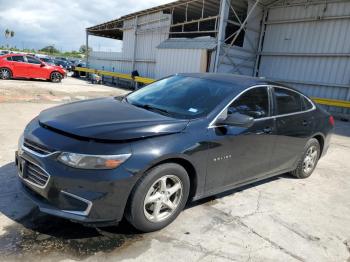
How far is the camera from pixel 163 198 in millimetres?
3271

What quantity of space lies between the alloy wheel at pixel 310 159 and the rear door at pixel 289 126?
34 centimetres

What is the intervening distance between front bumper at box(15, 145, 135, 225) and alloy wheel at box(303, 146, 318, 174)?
352 centimetres

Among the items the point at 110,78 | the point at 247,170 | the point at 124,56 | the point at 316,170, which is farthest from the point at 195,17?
the point at 247,170

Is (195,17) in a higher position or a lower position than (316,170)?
higher

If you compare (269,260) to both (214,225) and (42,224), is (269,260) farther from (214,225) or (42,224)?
(42,224)

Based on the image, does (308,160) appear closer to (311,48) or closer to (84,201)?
(84,201)

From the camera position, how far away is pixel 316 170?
610 cm

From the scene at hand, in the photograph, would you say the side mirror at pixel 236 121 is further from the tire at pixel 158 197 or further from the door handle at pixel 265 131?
the tire at pixel 158 197

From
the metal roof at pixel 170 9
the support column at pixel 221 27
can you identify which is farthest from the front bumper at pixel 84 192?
the metal roof at pixel 170 9

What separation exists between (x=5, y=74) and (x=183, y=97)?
688 inches

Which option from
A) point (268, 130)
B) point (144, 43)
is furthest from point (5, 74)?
point (268, 130)

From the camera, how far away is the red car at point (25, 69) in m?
18.3

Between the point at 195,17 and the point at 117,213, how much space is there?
20.1 metres

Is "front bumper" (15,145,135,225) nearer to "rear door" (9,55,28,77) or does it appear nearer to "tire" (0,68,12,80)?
"tire" (0,68,12,80)
